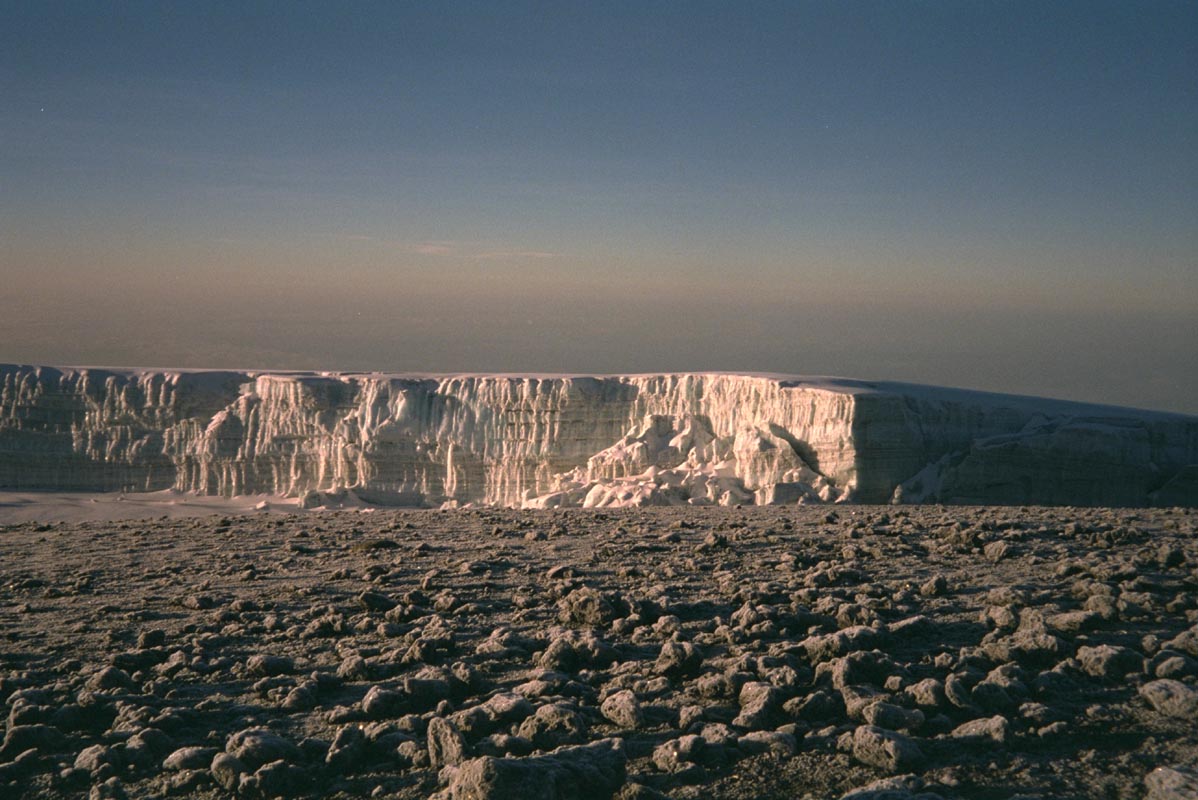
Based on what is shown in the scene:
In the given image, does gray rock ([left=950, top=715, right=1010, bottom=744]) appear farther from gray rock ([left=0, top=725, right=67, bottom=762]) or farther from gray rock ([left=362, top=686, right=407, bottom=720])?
gray rock ([left=0, top=725, right=67, bottom=762])

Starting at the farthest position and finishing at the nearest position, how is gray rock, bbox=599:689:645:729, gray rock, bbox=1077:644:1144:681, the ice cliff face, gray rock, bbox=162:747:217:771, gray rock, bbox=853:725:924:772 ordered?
the ice cliff face, gray rock, bbox=1077:644:1144:681, gray rock, bbox=599:689:645:729, gray rock, bbox=162:747:217:771, gray rock, bbox=853:725:924:772

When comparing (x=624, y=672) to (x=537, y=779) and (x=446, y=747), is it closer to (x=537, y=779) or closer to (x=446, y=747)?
(x=446, y=747)

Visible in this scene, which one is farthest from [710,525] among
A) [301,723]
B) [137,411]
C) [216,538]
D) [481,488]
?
[137,411]

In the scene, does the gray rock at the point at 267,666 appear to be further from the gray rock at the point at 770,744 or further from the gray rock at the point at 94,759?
the gray rock at the point at 770,744

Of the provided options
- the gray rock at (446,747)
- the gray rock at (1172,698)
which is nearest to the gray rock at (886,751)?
the gray rock at (1172,698)

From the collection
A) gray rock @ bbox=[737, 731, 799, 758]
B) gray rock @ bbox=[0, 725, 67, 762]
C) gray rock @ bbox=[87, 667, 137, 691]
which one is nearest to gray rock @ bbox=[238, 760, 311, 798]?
gray rock @ bbox=[0, 725, 67, 762]

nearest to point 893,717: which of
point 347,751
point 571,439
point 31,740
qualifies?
point 347,751
